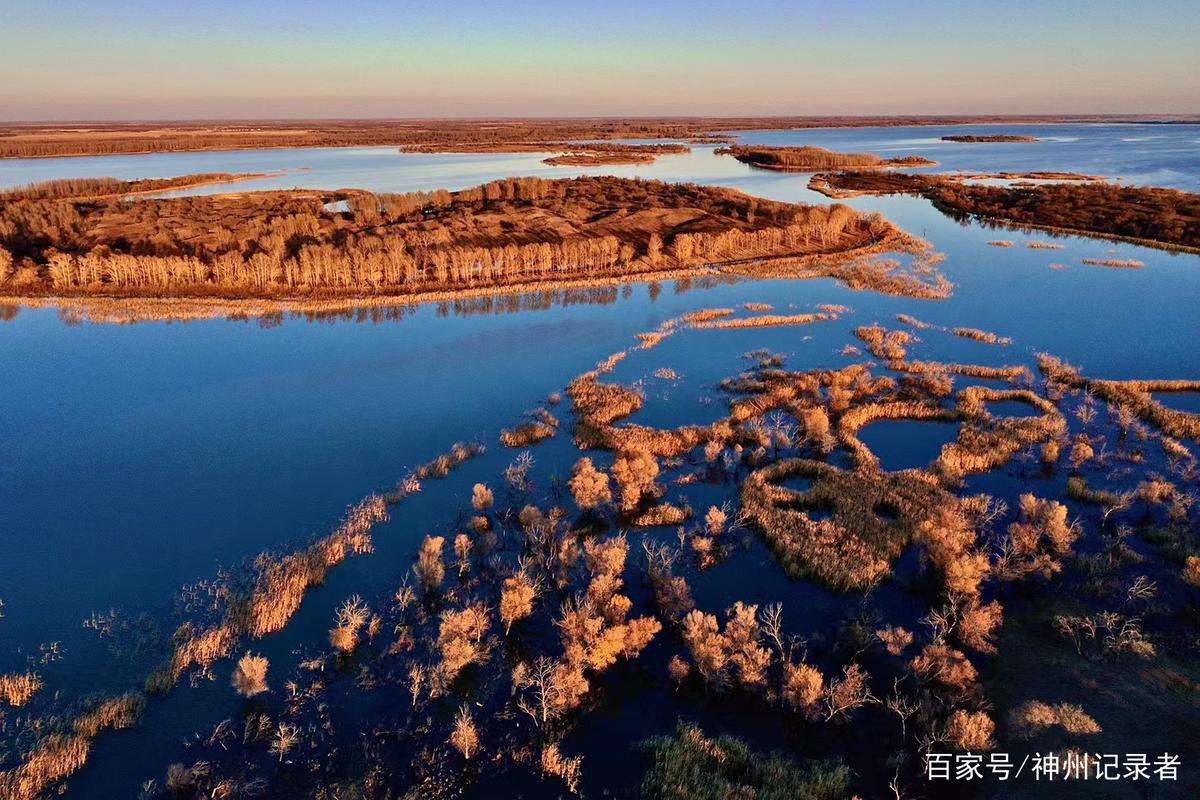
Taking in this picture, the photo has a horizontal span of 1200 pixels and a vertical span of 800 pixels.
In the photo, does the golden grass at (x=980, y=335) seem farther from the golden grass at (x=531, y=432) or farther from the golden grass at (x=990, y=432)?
the golden grass at (x=531, y=432)

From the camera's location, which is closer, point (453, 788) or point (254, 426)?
Result: point (453, 788)

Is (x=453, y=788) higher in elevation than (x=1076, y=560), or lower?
lower

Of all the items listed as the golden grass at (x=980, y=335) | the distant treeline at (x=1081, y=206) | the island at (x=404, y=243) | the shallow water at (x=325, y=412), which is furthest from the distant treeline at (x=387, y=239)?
the golden grass at (x=980, y=335)

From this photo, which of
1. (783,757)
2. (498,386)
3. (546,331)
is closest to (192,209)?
(546,331)

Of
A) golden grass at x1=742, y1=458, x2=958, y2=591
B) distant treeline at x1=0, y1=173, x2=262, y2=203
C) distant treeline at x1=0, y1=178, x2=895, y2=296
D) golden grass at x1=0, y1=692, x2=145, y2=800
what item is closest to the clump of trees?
golden grass at x1=0, y1=692, x2=145, y2=800

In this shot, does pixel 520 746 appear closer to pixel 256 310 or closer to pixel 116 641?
pixel 116 641

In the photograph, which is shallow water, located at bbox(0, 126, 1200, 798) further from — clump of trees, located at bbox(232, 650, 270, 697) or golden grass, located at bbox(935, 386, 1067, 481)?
golden grass, located at bbox(935, 386, 1067, 481)
